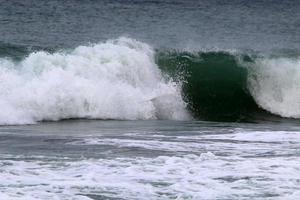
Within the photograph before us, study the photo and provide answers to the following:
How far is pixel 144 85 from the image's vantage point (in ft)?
67.4

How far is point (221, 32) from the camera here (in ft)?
125

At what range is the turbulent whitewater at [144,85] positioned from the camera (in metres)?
18.1

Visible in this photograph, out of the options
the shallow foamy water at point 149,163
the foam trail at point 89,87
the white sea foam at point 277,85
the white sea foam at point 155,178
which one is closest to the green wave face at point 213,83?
the white sea foam at point 277,85

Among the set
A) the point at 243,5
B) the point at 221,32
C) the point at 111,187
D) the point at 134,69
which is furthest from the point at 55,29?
the point at 243,5

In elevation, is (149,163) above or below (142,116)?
below

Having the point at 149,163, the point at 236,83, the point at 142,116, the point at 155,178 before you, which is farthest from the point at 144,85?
the point at 155,178

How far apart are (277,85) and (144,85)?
13.8 ft

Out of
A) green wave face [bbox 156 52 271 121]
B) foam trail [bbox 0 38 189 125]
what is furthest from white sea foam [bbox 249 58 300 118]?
foam trail [bbox 0 38 189 125]

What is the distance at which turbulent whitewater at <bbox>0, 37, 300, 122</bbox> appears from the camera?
59.3ft

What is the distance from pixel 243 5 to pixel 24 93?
141 feet

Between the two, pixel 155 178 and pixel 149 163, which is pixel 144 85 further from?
pixel 155 178

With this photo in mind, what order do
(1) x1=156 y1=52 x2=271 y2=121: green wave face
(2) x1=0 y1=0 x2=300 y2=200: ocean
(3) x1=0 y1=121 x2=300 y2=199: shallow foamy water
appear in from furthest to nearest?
1. (1) x1=156 y1=52 x2=271 y2=121: green wave face
2. (2) x1=0 y1=0 x2=300 y2=200: ocean
3. (3) x1=0 y1=121 x2=300 y2=199: shallow foamy water

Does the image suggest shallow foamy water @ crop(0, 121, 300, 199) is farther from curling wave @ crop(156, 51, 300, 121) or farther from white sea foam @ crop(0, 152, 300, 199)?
curling wave @ crop(156, 51, 300, 121)

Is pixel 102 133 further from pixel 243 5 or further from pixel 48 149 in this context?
pixel 243 5
